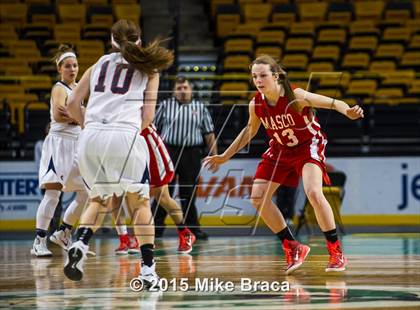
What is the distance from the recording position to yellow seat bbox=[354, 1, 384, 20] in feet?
76.1

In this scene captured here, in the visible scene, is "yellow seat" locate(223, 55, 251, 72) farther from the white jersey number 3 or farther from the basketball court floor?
the white jersey number 3

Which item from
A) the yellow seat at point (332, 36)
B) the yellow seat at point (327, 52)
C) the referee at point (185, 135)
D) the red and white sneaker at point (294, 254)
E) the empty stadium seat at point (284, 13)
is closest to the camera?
the red and white sneaker at point (294, 254)

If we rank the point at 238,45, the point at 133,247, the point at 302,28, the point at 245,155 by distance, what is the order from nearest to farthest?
the point at 133,247
the point at 245,155
the point at 238,45
the point at 302,28

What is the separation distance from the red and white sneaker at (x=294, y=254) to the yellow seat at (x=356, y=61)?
12008mm

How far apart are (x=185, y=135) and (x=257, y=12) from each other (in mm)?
10010

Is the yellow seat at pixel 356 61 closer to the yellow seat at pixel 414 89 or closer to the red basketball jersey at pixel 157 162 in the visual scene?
the yellow seat at pixel 414 89

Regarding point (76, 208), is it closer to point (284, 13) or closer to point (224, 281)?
point (224, 281)

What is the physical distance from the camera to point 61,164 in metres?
10.8

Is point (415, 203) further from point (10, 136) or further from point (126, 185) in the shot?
point (126, 185)

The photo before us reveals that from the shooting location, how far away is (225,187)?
1577 cm

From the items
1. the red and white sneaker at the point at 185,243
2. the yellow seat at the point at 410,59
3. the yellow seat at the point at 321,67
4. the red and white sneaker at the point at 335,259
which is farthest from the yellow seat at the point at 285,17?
the red and white sneaker at the point at 335,259

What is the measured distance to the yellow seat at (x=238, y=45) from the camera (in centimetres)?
2119

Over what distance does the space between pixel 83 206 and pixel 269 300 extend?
4.47 meters

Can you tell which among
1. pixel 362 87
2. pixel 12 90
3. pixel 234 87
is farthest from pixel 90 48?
pixel 362 87
